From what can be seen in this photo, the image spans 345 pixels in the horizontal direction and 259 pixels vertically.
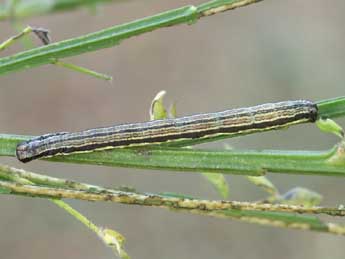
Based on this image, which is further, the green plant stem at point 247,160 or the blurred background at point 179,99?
the blurred background at point 179,99

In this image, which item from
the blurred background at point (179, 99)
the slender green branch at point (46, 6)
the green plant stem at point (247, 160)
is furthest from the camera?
the blurred background at point (179, 99)

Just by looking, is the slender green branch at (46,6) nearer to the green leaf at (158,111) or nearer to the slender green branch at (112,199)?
the green leaf at (158,111)

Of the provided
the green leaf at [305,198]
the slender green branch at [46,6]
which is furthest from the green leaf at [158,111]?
the slender green branch at [46,6]

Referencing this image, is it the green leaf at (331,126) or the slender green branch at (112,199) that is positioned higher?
the green leaf at (331,126)

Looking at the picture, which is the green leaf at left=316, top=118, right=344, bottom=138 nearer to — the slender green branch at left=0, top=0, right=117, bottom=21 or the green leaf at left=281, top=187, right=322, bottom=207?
the green leaf at left=281, top=187, right=322, bottom=207

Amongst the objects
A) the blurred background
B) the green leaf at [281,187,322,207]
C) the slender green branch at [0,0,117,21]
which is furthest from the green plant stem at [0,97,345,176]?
the blurred background

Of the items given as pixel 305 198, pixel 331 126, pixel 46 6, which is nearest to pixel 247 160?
pixel 331 126

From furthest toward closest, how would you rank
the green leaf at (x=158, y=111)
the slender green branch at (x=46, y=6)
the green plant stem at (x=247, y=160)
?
1. the slender green branch at (x=46, y=6)
2. the green leaf at (x=158, y=111)
3. the green plant stem at (x=247, y=160)
